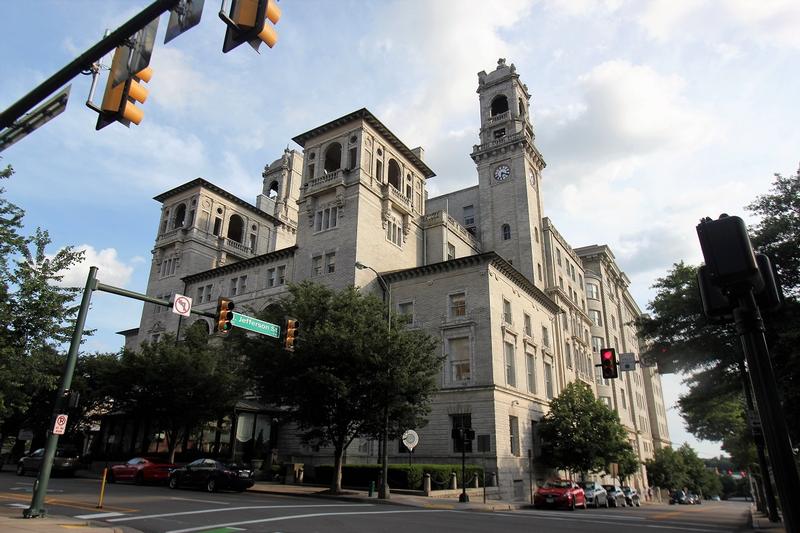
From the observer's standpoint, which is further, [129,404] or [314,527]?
[129,404]

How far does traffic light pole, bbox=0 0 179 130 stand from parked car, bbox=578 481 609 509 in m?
33.7

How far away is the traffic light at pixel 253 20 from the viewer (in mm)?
6562

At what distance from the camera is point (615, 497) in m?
37.9

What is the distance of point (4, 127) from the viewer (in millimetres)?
9125

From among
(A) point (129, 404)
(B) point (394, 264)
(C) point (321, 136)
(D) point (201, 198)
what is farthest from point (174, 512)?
(D) point (201, 198)

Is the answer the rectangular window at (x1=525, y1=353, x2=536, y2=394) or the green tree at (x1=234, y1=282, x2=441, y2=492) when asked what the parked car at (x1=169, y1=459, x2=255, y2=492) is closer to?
the green tree at (x1=234, y1=282, x2=441, y2=492)

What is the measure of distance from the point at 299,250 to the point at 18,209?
90.0 feet

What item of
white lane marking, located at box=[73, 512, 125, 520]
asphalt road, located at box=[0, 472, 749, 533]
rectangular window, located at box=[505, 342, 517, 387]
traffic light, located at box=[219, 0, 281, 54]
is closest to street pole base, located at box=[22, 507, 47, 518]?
white lane marking, located at box=[73, 512, 125, 520]

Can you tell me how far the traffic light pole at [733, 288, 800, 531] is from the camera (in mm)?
3264

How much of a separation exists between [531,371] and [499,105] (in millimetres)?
32507

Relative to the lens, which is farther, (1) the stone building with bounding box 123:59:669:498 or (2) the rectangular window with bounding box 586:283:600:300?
(2) the rectangular window with bounding box 586:283:600:300

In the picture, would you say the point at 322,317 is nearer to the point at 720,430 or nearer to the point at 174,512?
the point at 174,512

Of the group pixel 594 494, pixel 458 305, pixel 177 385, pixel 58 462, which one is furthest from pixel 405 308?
pixel 58 462

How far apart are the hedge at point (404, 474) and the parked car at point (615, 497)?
1087 centimetres
